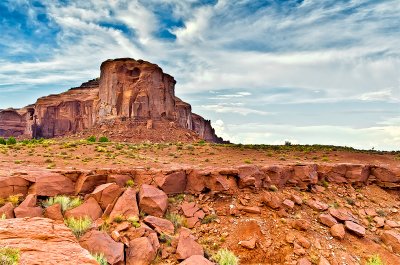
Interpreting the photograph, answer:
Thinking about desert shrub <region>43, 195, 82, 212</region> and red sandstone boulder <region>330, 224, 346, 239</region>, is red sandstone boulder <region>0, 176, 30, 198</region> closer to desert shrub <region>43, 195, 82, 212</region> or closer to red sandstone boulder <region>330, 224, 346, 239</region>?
desert shrub <region>43, 195, 82, 212</region>

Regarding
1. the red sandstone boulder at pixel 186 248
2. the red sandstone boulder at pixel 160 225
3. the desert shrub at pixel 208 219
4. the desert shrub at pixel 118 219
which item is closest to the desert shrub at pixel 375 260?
the desert shrub at pixel 208 219

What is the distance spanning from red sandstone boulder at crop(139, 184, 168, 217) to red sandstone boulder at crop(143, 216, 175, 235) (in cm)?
68

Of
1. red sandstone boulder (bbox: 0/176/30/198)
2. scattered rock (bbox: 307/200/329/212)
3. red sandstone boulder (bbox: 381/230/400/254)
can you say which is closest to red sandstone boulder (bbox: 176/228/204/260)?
red sandstone boulder (bbox: 0/176/30/198)

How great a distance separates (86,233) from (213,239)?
195 inches

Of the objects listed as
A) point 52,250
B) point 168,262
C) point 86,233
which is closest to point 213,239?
point 168,262

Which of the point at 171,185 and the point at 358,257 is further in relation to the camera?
the point at 171,185

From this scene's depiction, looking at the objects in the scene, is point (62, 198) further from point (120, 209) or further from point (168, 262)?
point (168, 262)

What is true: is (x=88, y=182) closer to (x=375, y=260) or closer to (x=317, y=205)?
(x=317, y=205)

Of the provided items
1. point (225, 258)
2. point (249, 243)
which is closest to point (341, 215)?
point (249, 243)

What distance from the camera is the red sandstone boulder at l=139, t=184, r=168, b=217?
1152cm

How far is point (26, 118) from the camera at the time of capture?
331ft

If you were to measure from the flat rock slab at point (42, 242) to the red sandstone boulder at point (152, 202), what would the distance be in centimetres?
540

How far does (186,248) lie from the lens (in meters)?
9.36

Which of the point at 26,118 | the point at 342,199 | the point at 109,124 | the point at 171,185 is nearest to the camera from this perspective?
the point at 171,185
